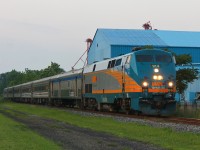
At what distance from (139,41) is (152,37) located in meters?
3.81

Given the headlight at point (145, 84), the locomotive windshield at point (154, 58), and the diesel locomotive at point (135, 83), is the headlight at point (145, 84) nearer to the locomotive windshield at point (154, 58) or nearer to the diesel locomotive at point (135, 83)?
the diesel locomotive at point (135, 83)

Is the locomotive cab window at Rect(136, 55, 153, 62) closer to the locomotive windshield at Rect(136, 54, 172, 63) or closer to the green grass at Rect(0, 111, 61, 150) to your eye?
the locomotive windshield at Rect(136, 54, 172, 63)

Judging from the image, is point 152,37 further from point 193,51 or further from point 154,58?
point 154,58

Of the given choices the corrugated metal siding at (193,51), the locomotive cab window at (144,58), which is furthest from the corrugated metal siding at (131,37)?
the locomotive cab window at (144,58)

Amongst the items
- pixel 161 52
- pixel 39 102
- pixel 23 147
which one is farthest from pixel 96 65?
pixel 39 102

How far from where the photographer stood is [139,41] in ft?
251

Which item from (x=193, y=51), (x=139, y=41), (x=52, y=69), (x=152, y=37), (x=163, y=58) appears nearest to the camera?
(x=163, y=58)

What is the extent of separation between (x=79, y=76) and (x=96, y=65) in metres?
6.21

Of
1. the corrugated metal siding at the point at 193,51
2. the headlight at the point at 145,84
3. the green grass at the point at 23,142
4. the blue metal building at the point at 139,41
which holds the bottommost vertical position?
the green grass at the point at 23,142

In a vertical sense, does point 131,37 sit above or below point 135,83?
above

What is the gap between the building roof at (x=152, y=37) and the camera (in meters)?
75.9

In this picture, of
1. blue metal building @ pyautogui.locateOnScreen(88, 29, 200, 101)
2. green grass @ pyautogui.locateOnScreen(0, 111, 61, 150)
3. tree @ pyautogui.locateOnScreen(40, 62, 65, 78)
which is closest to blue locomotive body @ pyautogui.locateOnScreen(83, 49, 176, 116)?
green grass @ pyautogui.locateOnScreen(0, 111, 61, 150)

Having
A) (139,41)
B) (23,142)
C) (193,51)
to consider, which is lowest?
(23,142)

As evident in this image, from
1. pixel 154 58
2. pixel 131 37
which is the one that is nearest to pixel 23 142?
pixel 154 58
